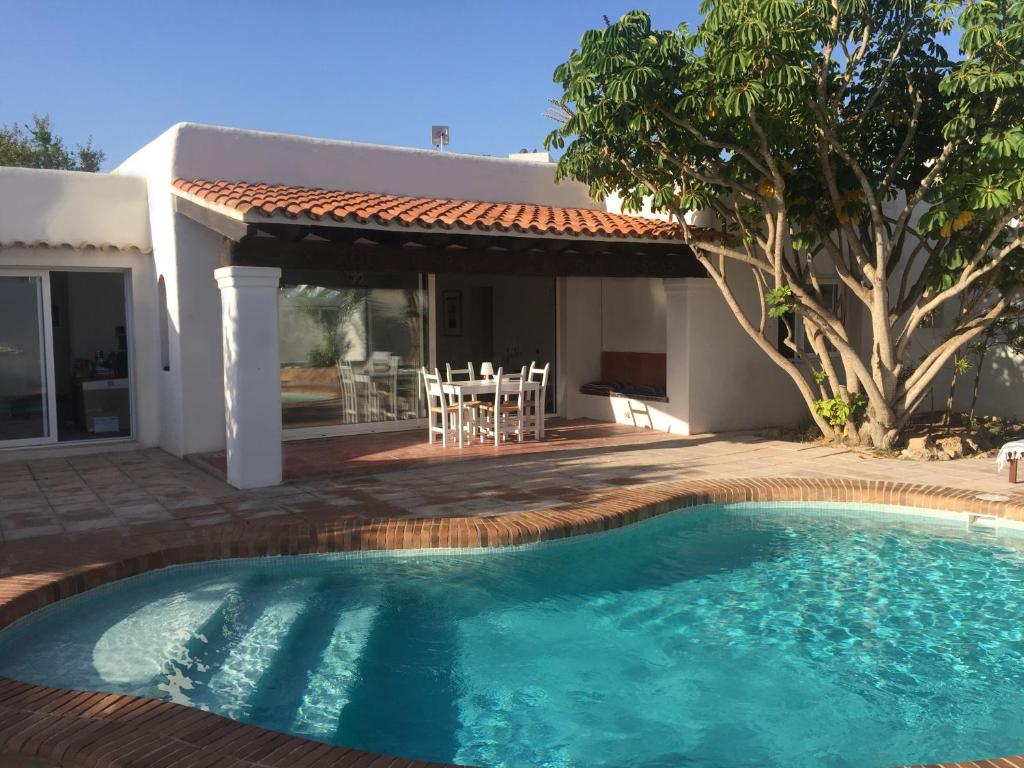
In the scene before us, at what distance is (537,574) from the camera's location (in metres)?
7.20

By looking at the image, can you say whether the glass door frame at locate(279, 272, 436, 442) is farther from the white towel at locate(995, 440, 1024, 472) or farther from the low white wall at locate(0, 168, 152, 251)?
the white towel at locate(995, 440, 1024, 472)

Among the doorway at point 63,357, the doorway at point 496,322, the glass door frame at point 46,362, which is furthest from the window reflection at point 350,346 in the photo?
the glass door frame at point 46,362

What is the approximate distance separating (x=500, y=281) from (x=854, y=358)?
25.3 feet

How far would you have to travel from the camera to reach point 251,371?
30.8 feet

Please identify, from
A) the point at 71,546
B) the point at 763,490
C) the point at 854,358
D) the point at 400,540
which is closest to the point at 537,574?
the point at 400,540

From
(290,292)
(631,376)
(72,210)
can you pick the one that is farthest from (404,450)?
(72,210)

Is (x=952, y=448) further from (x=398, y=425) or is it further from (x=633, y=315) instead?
(x=398, y=425)

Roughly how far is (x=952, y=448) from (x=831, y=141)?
14.6 ft

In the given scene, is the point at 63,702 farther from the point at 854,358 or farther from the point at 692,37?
the point at 854,358

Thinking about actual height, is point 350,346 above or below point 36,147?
below

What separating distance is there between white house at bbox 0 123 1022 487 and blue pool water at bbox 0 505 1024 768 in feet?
11.2

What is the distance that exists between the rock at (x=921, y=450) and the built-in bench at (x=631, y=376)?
400 centimetres

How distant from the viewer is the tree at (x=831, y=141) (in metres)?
9.50

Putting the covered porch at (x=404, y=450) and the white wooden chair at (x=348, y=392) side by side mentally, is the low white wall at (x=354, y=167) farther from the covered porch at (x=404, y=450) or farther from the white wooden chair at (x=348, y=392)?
the covered porch at (x=404, y=450)
